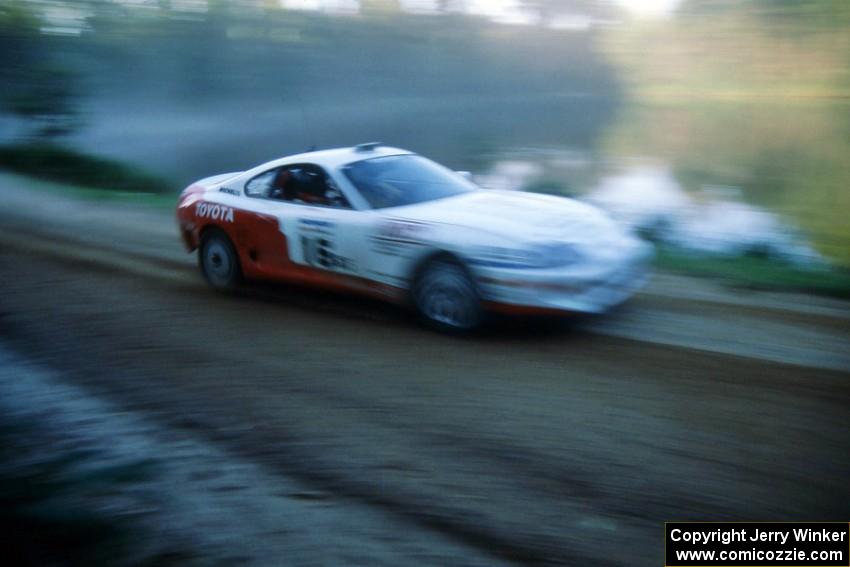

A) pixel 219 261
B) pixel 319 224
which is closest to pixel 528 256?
pixel 319 224

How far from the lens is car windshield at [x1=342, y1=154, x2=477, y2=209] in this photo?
7.41 m

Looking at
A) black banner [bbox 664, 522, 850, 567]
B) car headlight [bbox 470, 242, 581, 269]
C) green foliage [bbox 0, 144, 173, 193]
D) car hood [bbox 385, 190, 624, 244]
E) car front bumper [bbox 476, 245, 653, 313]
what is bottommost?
black banner [bbox 664, 522, 850, 567]

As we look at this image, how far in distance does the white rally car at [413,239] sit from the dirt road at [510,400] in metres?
0.33

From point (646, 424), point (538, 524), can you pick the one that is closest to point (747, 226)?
point (646, 424)

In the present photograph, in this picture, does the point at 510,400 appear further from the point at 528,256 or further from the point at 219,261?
the point at 219,261

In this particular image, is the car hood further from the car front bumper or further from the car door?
the car door

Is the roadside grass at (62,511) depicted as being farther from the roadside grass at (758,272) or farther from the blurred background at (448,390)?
the roadside grass at (758,272)

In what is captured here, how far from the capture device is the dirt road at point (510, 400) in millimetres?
4066

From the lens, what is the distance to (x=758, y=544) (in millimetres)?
3664

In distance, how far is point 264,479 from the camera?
4.60 meters

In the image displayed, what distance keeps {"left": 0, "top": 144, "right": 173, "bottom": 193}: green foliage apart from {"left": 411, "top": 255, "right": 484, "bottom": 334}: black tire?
44.0 ft

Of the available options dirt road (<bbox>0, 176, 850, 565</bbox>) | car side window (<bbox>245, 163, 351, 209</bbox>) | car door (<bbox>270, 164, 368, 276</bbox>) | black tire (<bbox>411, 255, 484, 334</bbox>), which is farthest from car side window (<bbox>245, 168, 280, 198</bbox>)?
black tire (<bbox>411, 255, 484, 334</bbox>)

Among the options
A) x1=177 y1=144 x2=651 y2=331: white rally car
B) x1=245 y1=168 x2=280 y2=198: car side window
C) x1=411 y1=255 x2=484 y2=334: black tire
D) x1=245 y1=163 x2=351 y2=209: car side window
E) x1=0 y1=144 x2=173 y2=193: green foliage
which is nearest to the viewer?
x1=177 y1=144 x2=651 y2=331: white rally car

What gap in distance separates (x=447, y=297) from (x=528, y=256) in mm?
749
